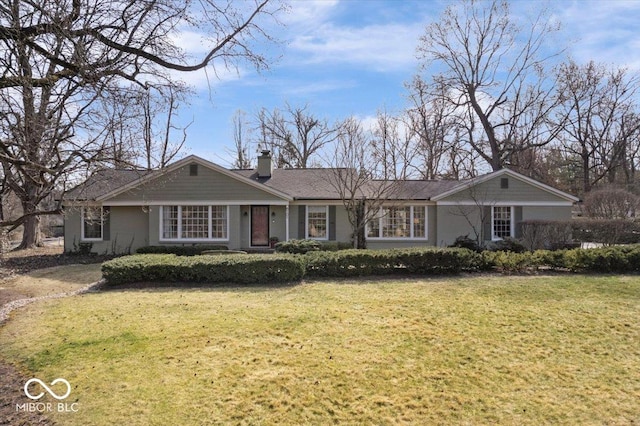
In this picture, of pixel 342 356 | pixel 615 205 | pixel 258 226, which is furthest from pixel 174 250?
pixel 615 205

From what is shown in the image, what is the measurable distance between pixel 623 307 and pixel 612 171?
32.1m

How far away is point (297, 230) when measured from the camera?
18.2 meters

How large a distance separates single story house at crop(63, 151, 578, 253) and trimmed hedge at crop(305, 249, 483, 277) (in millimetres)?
6428

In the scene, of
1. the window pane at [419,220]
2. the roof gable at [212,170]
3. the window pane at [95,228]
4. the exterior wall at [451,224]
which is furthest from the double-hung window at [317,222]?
the window pane at [95,228]

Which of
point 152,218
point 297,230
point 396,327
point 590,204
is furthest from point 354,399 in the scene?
point 590,204

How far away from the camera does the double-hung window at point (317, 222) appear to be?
18.3 m

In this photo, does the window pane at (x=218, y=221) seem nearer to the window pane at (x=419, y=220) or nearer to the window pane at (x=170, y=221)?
the window pane at (x=170, y=221)

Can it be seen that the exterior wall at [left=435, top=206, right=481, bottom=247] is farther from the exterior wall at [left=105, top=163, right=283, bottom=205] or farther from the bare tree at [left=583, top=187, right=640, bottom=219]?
the exterior wall at [left=105, top=163, right=283, bottom=205]

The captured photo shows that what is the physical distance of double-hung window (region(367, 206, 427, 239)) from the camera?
1852 cm

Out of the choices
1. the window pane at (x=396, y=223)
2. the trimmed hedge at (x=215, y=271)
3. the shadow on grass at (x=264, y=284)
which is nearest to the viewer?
the shadow on grass at (x=264, y=284)

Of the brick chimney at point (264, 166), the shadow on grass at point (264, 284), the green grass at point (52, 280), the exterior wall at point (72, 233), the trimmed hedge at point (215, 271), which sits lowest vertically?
the green grass at point (52, 280)

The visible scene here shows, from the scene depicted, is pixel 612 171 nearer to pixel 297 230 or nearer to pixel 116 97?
pixel 297 230

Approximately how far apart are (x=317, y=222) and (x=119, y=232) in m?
8.90

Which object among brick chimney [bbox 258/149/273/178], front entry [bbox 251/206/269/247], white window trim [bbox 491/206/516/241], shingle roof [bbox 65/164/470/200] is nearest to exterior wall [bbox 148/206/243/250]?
front entry [bbox 251/206/269/247]
